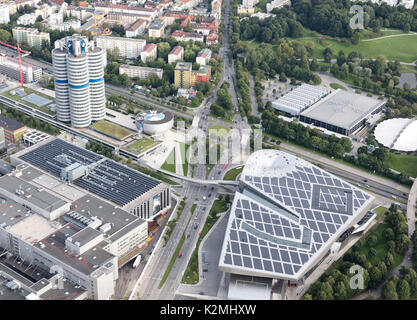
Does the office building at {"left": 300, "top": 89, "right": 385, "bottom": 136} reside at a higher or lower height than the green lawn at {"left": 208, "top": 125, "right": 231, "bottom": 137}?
higher

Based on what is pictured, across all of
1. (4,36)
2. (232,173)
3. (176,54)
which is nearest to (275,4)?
(176,54)

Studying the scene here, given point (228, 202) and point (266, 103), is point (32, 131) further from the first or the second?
point (266, 103)

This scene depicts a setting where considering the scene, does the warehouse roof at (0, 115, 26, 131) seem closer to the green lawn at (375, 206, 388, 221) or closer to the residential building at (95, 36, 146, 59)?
the residential building at (95, 36, 146, 59)

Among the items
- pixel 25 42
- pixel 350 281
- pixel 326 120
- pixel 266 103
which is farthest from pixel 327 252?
pixel 25 42

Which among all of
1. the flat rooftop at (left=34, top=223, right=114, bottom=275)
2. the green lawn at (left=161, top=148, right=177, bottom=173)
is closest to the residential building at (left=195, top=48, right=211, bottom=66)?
the green lawn at (left=161, top=148, right=177, bottom=173)

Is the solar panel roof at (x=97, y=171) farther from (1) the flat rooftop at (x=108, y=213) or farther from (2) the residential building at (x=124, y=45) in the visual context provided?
(2) the residential building at (x=124, y=45)
